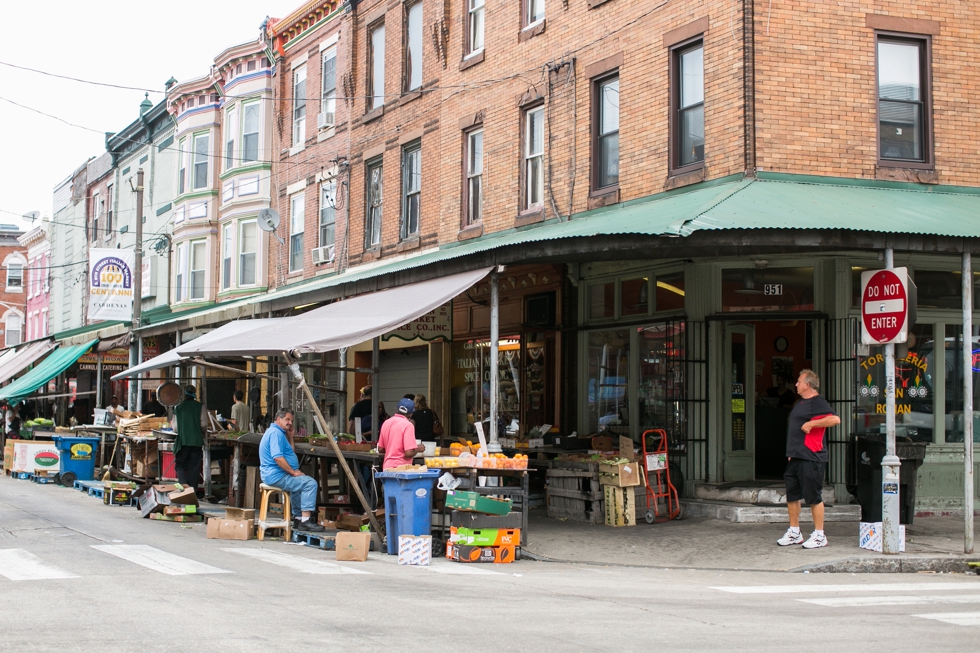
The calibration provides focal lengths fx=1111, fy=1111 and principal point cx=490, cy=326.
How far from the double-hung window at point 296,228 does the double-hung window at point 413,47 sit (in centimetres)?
556

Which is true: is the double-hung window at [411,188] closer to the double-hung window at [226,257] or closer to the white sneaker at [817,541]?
the double-hung window at [226,257]

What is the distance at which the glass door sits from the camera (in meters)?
15.4

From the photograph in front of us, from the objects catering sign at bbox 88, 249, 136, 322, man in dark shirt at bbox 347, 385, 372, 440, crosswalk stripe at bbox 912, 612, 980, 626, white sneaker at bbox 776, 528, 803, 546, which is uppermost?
catering sign at bbox 88, 249, 136, 322

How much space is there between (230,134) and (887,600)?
25.0 m

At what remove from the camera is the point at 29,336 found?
54.2 meters

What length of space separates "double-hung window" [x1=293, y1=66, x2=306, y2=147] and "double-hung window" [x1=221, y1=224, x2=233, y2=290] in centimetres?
379

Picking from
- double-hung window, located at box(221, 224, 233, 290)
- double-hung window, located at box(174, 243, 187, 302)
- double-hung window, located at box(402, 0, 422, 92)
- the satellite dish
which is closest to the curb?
double-hung window, located at box(402, 0, 422, 92)

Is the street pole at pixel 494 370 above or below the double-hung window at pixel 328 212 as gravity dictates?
below

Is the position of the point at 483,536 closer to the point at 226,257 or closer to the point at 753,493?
the point at 753,493

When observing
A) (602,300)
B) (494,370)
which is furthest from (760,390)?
(494,370)

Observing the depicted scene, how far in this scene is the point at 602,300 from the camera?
17.9 m

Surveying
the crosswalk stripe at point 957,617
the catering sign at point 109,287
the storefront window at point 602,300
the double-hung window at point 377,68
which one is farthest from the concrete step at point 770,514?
the catering sign at point 109,287

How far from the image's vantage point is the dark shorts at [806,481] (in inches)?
469

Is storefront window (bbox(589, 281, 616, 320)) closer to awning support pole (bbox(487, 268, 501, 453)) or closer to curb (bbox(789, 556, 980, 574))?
awning support pole (bbox(487, 268, 501, 453))
